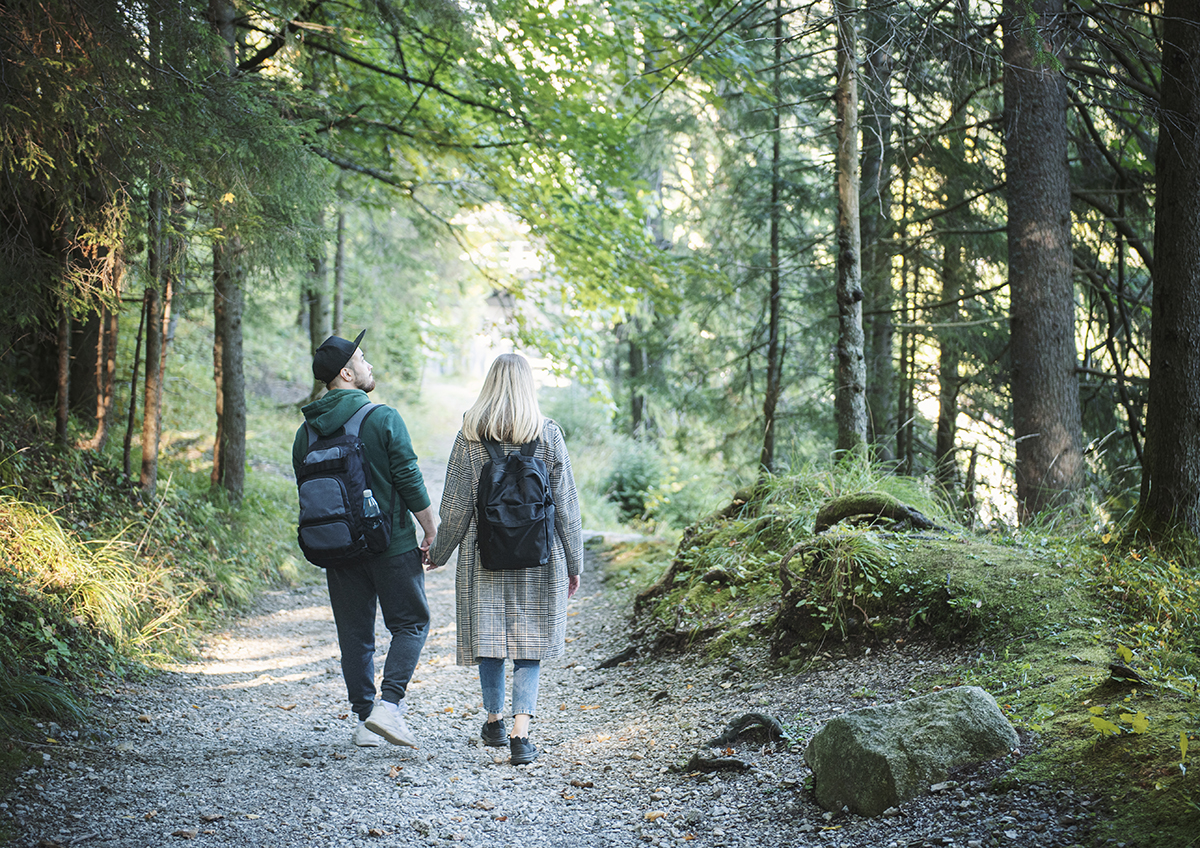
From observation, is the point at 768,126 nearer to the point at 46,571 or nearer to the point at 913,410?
the point at 913,410

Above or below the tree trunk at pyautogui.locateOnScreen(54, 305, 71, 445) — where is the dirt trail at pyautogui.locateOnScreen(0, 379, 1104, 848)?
below

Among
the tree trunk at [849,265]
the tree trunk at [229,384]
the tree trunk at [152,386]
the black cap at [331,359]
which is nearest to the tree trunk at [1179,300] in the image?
the tree trunk at [849,265]

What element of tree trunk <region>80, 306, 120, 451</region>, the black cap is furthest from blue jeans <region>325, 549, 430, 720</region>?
tree trunk <region>80, 306, 120, 451</region>

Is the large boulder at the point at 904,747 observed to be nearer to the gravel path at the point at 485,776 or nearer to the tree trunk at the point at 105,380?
the gravel path at the point at 485,776

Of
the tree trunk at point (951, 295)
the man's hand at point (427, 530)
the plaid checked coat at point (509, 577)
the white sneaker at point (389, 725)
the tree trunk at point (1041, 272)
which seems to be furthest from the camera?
the tree trunk at point (951, 295)

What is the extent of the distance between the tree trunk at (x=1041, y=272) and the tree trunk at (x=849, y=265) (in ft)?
5.60

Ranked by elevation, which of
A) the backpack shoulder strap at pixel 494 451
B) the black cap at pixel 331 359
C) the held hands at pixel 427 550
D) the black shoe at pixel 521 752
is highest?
the black cap at pixel 331 359

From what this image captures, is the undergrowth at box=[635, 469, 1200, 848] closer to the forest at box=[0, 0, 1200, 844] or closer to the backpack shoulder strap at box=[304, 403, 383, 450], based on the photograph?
the forest at box=[0, 0, 1200, 844]

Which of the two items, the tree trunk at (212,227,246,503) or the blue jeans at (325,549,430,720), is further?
the tree trunk at (212,227,246,503)

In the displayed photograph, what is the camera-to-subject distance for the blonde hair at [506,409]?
13.1ft

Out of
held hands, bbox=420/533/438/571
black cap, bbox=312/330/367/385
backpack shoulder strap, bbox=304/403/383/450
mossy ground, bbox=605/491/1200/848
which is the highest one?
black cap, bbox=312/330/367/385

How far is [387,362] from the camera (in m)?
22.5

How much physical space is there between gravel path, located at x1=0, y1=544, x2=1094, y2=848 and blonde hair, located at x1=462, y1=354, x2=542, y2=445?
1.71 m

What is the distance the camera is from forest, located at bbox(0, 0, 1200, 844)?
14.8ft
